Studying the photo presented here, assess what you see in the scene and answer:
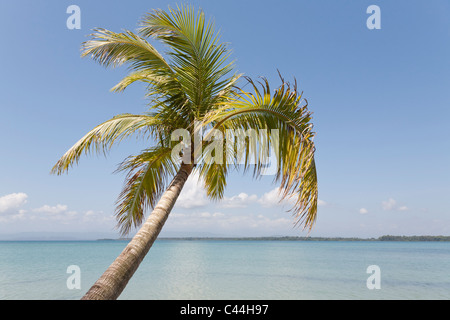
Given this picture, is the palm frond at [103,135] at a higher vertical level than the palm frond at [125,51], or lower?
lower

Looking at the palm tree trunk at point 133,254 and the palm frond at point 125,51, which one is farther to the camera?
the palm frond at point 125,51

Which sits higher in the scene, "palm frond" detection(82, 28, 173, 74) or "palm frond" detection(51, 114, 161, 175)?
"palm frond" detection(82, 28, 173, 74)

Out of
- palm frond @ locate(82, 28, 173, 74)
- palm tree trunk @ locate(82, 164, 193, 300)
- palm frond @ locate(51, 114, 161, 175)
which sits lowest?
palm tree trunk @ locate(82, 164, 193, 300)

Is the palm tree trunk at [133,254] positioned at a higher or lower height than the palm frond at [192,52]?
lower

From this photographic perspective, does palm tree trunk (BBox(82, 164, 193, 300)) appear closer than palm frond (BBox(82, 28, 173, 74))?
Yes

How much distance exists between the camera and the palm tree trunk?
3008 mm

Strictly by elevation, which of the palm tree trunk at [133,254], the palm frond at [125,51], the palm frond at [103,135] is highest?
the palm frond at [125,51]

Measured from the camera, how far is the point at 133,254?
349 cm

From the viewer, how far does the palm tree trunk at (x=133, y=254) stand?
3008 mm

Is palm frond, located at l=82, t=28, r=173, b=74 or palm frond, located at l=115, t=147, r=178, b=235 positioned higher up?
palm frond, located at l=82, t=28, r=173, b=74

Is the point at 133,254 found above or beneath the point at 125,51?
beneath

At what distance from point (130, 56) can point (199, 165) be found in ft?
6.93
